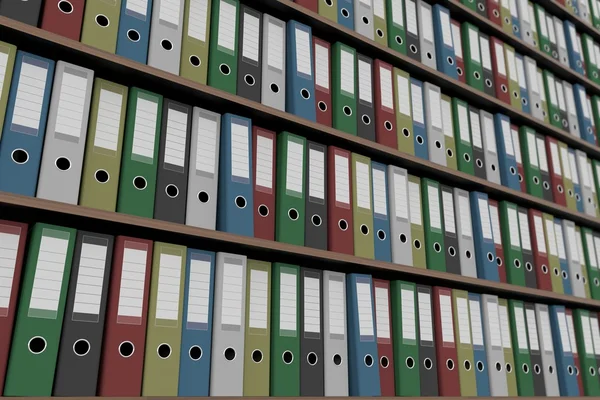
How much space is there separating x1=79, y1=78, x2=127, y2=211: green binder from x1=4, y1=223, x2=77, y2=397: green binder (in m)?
0.08

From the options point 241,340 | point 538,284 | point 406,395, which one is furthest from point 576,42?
point 241,340

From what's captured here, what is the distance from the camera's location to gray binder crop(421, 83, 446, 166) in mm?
1632

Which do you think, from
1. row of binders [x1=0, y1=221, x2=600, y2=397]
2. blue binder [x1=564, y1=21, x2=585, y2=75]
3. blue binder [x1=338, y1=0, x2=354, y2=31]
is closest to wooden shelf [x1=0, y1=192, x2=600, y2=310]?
row of binders [x1=0, y1=221, x2=600, y2=397]

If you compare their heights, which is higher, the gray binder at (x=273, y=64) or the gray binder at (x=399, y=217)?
the gray binder at (x=273, y=64)

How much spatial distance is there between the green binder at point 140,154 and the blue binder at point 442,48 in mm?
961

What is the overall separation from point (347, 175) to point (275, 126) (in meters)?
0.21

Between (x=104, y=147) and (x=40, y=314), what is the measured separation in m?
0.31

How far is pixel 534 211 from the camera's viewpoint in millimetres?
1843

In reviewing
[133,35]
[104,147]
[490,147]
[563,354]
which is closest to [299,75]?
[133,35]

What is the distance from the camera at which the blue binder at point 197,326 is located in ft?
3.44

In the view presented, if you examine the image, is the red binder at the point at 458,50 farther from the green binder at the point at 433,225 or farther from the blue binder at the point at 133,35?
the blue binder at the point at 133,35

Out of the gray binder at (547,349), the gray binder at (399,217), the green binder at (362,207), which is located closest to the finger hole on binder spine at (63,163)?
the green binder at (362,207)

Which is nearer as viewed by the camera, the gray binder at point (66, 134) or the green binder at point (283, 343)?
the gray binder at point (66, 134)

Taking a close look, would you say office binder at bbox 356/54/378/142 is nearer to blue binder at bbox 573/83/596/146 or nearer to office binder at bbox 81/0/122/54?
office binder at bbox 81/0/122/54
